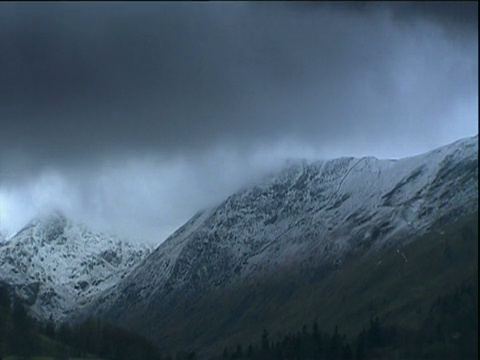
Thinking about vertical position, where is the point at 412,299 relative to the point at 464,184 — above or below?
below

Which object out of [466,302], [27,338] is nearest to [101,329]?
[27,338]

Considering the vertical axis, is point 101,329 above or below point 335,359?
above

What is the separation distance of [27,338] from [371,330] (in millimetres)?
53921

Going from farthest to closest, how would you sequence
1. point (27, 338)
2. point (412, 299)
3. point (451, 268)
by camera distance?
point (412, 299)
point (451, 268)
point (27, 338)

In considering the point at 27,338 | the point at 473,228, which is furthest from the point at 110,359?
the point at 473,228

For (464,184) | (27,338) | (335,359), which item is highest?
(464,184)

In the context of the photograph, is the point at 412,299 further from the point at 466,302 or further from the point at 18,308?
the point at 18,308

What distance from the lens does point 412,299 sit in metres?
178

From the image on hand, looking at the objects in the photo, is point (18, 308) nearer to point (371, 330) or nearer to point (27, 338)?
point (27, 338)

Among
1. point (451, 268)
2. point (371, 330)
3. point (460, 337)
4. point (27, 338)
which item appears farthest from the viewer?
point (451, 268)

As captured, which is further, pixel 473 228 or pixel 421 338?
pixel 473 228

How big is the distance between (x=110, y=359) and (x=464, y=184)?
3719 inches

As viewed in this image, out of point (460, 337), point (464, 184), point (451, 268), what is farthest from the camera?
point (464, 184)

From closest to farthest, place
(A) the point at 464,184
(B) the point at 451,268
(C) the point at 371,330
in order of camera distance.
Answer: (C) the point at 371,330
(B) the point at 451,268
(A) the point at 464,184
